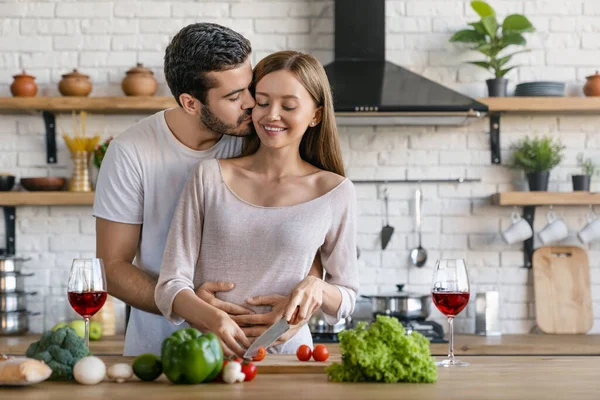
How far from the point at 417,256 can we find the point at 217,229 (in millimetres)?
2368

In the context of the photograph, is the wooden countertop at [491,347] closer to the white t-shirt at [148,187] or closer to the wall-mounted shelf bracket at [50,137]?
the wall-mounted shelf bracket at [50,137]

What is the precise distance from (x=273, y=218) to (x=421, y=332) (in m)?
1.95

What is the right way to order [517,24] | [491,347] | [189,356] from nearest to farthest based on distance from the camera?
1. [189,356]
2. [491,347]
3. [517,24]

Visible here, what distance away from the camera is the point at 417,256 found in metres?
4.33

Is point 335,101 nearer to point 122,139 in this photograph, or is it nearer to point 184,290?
point 122,139

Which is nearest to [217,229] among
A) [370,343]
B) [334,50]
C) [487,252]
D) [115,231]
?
[115,231]

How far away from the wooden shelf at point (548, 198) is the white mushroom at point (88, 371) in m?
2.97

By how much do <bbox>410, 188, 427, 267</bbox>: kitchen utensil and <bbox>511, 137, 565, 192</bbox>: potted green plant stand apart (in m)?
0.51

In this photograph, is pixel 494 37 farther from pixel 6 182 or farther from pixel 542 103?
pixel 6 182

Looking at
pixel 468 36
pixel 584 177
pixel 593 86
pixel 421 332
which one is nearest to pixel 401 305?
pixel 421 332

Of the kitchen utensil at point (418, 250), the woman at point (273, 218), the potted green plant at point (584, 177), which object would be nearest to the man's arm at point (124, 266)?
the woman at point (273, 218)

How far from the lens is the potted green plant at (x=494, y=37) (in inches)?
162

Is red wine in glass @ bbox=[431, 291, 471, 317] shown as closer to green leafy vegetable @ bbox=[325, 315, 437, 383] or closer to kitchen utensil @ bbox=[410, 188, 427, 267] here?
green leafy vegetable @ bbox=[325, 315, 437, 383]

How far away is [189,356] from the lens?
4.83 ft
